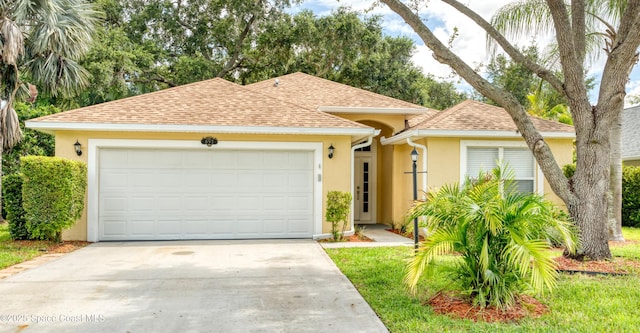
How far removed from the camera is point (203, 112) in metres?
10.7

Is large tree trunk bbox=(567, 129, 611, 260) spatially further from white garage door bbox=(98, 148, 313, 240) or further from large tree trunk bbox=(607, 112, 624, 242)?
white garage door bbox=(98, 148, 313, 240)

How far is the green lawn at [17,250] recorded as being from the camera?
25.4 feet

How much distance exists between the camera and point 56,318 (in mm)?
4762

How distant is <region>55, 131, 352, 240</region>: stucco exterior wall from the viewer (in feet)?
32.8

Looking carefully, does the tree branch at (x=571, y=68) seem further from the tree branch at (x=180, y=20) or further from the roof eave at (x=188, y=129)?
the tree branch at (x=180, y=20)

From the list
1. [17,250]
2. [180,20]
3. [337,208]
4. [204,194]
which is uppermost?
[180,20]

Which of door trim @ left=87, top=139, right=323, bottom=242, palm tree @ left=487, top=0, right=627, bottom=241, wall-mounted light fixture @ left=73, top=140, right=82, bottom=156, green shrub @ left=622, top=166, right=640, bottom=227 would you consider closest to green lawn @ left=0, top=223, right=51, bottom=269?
door trim @ left=87, top=139, right=323, bottom=242

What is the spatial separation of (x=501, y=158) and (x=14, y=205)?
11642 millimetres

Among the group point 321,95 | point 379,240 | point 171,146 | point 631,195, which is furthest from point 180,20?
point 631,195

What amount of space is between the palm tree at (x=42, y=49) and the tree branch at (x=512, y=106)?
9.61 m

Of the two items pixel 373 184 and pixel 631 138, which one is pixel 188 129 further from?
pixel 631 138

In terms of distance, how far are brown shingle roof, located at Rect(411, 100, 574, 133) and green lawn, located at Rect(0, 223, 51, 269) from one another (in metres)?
8.77

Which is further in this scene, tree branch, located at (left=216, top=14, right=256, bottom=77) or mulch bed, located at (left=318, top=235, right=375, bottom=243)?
tree branch, located at (left=216, top=14, right=256, bottom=77)

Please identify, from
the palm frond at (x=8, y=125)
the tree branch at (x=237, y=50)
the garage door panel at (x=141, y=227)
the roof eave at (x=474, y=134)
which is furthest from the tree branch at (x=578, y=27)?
the tree branch at (x=237, y=50)
